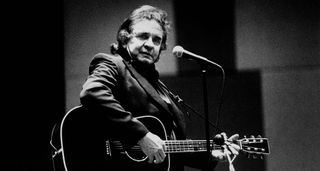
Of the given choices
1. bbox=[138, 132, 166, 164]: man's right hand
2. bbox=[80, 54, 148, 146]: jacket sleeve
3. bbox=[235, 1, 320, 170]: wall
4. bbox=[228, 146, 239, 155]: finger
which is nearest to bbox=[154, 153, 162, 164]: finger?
bbox=[138, 132, 166, 164]: man's right hand

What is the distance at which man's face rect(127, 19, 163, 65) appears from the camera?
270 centimetres

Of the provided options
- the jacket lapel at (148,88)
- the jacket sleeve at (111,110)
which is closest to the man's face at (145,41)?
the jacket lapel at (148,88)

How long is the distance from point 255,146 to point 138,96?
0.89 metres

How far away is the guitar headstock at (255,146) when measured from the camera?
109 inches

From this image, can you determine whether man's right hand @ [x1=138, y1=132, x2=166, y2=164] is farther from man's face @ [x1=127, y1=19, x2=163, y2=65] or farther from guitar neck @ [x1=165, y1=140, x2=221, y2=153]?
man's face @ [x1=127, y1=19, x2=163, y2=65]

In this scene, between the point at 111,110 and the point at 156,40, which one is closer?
the point at 111,110

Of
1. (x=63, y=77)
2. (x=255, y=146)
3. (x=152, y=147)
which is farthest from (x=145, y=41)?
(x=63, y=77)

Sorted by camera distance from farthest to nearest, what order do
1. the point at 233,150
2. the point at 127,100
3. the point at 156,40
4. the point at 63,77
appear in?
the point at 63,77, the point at 156,40, the point at 233,150, the point at 127,100

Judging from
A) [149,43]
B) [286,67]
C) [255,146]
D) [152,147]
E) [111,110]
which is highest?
[149,43]

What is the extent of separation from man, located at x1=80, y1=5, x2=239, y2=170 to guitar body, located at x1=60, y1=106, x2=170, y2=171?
11 mm

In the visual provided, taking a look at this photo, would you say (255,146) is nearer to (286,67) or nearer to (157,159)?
(157,159)

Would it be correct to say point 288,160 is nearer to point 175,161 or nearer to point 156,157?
point 175,161

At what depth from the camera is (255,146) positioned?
2.80 metres

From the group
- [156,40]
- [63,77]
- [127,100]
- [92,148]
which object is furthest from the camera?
[63,77]
